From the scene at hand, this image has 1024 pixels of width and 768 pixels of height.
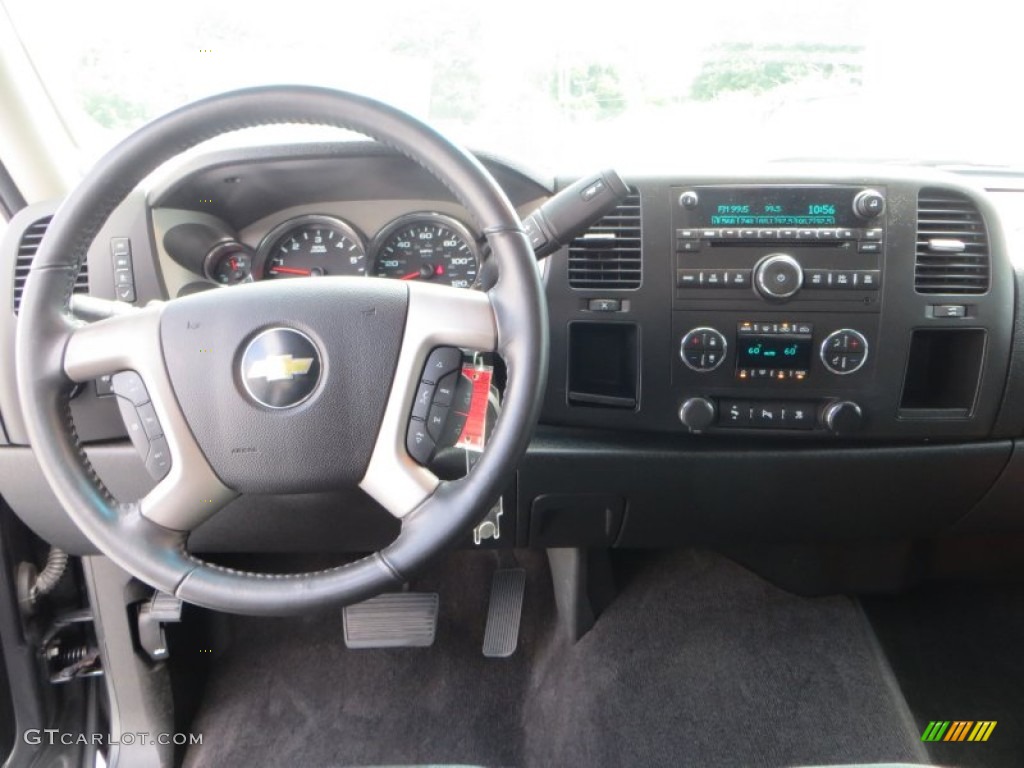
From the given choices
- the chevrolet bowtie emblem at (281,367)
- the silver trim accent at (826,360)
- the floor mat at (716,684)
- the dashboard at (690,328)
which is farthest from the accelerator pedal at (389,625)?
the silver trim accent at (826,360)

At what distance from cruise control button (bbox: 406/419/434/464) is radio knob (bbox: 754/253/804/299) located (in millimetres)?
658

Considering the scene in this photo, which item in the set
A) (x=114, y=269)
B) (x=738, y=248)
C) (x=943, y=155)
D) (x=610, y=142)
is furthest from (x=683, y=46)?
(x=114, y=269)

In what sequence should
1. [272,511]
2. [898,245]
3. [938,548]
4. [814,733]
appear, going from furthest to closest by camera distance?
[938,548], [814,733], [272,511], [898,245]

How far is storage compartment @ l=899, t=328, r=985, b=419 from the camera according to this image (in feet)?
4.54

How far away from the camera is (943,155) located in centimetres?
167

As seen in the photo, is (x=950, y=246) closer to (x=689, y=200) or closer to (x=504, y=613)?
(x=689, y=200)

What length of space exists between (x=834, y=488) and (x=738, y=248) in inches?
20.5

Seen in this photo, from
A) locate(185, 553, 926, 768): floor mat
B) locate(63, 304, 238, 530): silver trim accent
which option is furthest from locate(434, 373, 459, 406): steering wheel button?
locate(185, 553, 926, 768): floor mat

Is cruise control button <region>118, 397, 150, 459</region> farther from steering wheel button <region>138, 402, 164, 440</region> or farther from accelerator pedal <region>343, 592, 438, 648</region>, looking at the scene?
accelerator pedal <region>343, 592, 438, 648</region>

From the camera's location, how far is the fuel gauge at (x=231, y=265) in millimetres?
1517

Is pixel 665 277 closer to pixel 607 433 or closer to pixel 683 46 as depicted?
pixel 607 433

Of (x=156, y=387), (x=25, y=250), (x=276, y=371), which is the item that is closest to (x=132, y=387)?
(x=156, y=387)

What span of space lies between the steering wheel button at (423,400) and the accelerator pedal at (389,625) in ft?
3.50

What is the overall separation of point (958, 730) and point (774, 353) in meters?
0.97
